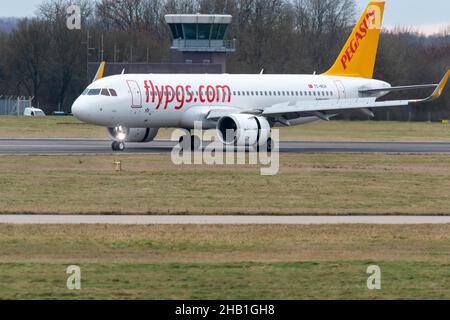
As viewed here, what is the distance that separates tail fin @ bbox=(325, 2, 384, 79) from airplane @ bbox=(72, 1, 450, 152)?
6 cm

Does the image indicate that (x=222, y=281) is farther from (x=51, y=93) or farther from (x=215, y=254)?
(x=51, y=93)

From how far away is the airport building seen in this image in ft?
291

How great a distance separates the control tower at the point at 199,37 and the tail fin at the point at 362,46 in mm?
31283

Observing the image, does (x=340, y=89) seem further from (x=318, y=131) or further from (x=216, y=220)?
(x=216, y=220)

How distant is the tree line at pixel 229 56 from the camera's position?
102 m

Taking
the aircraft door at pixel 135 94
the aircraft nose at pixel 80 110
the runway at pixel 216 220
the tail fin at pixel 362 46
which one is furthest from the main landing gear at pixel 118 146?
the runway at pixel 216 220

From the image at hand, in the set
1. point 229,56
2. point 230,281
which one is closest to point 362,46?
point 230,281

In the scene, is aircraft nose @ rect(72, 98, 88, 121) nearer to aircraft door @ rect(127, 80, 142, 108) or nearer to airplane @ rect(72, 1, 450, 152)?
airplane @ rect(72, 1, 450, 152)

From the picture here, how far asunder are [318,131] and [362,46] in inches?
403

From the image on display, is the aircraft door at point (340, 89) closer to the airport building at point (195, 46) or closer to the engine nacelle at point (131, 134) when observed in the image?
the engine nacelle at point (131, 134)

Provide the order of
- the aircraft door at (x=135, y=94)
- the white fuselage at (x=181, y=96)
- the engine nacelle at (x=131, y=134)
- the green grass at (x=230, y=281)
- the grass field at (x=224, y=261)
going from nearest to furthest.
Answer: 1. the green grass at (x=230, y=281)
2. the grass field at (x=224, y=261)
3. the white fuselage at (x=181, y=96)
4. the aircraft door at (x=135, y=94)
5. the engine nacelle at (x=131, y=134)

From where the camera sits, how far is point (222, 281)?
17.6 meters

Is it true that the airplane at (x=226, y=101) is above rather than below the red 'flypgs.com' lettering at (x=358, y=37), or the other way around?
below

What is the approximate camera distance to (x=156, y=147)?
2060 inches
